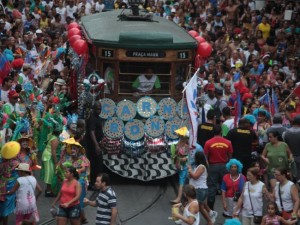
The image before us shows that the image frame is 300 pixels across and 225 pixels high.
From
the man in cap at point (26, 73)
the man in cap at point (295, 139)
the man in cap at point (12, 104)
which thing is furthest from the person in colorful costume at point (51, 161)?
the man in cap at point (26, 73)

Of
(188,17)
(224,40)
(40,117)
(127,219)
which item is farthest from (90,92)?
(188,17)

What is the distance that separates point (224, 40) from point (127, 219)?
13714 mm

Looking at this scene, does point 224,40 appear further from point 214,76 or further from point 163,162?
point 163,162

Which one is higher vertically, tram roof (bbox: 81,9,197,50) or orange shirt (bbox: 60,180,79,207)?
tram roof (bbox: 81,9,197,50)

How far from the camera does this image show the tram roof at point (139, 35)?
69.1 ft

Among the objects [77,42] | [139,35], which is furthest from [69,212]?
[77,42]

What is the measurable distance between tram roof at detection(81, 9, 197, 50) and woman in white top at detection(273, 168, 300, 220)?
4739mm

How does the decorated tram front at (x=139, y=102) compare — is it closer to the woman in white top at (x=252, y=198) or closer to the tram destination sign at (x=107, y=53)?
the tram destination sign at (x=107, y=53)

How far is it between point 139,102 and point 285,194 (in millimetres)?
4634

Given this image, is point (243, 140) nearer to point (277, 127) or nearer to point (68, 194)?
point (277, 127)

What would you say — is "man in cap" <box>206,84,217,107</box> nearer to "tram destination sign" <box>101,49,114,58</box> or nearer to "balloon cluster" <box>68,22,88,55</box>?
"balloon cluster" <box>68,22,88,55</box>

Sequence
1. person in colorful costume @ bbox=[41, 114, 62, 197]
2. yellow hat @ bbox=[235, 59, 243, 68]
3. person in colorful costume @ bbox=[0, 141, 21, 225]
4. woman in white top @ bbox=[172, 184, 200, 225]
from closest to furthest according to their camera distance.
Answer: woman in white top @ bbox=[172, 184, 200, 225] < person in colorful costume @ bbox=[0, 141, 21, 225] < person in colorful costume @ bbox=[41, 114, 62, 197] < yellow hat @ bbox=[235, 59, 243, 68]

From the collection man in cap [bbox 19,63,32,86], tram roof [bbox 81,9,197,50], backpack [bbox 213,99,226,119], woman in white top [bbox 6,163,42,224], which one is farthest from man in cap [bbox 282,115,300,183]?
man in cap [bbox 19,63,32,86]

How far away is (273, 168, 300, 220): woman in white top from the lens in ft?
57.0
